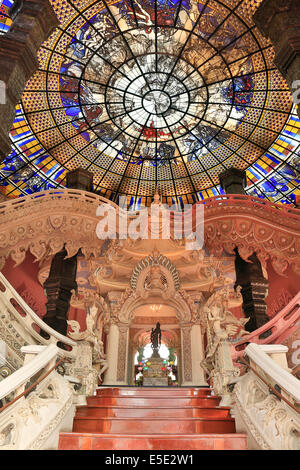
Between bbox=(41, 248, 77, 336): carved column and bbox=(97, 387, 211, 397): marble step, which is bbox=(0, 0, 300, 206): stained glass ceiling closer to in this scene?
bbox=(41, 248, 77, 336): carved column

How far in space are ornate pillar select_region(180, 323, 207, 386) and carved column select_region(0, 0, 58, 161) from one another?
7258mm

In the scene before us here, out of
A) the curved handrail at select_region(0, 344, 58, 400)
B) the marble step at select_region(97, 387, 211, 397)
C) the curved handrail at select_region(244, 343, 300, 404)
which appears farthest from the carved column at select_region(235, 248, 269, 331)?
the curved handrail at select_region(0, 344, 58, 400)

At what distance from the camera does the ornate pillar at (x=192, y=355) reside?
29.8 ft

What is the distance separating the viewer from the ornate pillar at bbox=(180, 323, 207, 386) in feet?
29.8

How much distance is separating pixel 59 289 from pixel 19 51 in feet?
21.6

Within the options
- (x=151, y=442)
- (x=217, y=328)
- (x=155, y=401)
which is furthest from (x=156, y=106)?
(x=151, y=442)

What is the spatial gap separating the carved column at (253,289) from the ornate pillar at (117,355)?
3776 millimetres

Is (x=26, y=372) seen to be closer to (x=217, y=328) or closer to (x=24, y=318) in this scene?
(x=24, y=318)

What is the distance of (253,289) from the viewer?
30.3 ft

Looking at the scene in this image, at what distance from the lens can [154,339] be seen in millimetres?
9727

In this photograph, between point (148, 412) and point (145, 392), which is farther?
point (145, 392)

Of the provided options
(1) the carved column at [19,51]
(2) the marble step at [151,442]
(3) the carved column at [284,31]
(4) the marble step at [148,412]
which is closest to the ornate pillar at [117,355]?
(4) the marble step at [148,412]

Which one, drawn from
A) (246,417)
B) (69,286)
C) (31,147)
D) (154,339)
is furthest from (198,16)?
(246,417)
